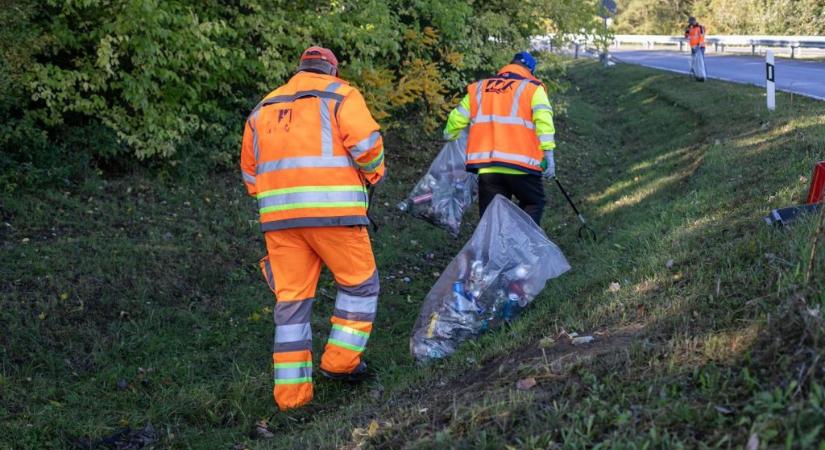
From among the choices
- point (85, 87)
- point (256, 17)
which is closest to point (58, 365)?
point (85, 87)

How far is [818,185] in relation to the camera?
4.96 meters

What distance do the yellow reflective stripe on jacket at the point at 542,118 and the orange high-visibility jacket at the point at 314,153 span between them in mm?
2012

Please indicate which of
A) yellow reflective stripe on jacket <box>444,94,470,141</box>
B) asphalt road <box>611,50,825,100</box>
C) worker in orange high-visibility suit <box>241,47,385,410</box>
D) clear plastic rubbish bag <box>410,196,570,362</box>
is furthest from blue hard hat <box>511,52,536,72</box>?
asphalt road <box>611,50,825,100</box>

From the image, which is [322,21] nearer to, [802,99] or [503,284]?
[503,284]

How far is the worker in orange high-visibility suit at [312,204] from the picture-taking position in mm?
4555

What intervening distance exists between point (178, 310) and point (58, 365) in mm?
1109

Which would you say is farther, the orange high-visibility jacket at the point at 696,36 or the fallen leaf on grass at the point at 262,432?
the orange high-visibility jacket at the point at 696,36

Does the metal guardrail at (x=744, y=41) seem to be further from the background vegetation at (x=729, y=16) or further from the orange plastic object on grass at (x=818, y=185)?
the orange plastic object on grass at (x=818, y=185)

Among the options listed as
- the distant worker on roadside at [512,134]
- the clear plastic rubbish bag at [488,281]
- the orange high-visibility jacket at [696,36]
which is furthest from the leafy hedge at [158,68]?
the orange high-visibility jacket at [696,36]

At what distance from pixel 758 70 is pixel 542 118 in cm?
1832

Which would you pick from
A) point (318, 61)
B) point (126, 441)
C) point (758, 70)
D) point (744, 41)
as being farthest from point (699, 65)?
point (126, 441)

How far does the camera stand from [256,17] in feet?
27.8

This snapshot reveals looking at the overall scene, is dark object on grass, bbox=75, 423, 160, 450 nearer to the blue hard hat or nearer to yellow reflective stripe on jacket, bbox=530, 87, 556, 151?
yellow reflective stripe on jacket, bbox=530, 87, 556, 151

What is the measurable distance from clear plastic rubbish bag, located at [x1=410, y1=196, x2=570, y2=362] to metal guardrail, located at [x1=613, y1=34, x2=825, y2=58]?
52.6ft
